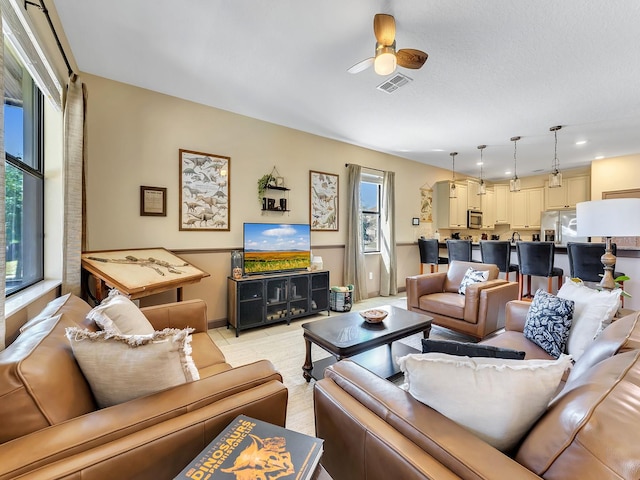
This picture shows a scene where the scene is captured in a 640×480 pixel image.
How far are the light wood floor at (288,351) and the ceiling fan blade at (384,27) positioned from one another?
2628 mm

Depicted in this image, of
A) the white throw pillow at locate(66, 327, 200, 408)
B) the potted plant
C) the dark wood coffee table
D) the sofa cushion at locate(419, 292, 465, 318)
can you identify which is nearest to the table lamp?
the sofa cushion at locate(419, 292, 465, 318)

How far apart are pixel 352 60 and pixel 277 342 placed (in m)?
2.95

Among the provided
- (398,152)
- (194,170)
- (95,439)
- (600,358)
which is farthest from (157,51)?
(398,152)

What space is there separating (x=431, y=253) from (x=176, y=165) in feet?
14.4

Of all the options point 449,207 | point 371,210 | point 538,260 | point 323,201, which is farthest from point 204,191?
point 449,207

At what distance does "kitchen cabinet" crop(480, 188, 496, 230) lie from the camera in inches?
295

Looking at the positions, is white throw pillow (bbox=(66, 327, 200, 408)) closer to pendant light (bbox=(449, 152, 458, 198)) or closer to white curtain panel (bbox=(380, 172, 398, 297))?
white curtain panel (bbox=(380, 172, 398, 297))

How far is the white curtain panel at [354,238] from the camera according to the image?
481cm

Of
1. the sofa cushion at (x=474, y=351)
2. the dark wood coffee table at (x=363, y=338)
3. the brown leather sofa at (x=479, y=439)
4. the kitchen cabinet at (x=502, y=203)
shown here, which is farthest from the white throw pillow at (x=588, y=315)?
the kitchen cabinet at (x=502, y=203)

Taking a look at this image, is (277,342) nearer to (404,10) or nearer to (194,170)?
(194,170)

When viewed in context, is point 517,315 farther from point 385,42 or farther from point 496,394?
point 385,42

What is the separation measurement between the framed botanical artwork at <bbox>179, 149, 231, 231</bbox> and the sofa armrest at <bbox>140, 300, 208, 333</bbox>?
151 cm

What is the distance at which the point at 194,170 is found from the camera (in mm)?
3422

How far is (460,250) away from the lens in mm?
4613
